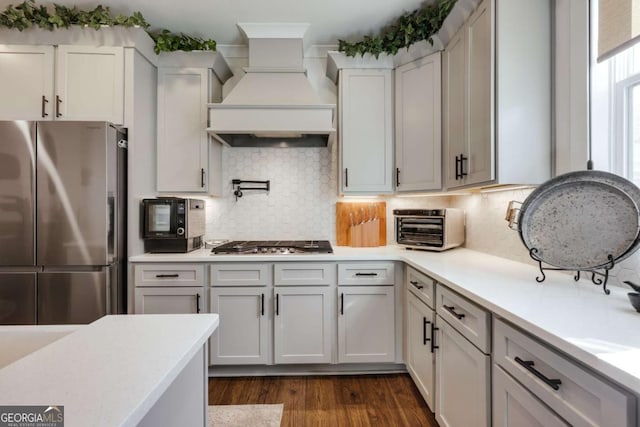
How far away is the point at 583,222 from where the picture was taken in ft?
4.12

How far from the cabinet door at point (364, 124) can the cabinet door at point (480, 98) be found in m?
0.73

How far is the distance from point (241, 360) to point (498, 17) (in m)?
2.66

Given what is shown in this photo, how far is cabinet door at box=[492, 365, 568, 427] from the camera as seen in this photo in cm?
87

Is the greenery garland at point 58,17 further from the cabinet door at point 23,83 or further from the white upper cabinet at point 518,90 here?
the white upper cabinet at point 518,90

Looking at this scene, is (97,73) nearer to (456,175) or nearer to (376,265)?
(376,265)

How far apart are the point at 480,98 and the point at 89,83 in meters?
2.62

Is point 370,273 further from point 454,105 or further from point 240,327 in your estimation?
point 454,105

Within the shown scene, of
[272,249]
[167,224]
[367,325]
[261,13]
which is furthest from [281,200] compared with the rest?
[261,13]

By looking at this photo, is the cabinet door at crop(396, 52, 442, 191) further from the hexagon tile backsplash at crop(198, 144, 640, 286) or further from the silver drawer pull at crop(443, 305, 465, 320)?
the silver drawer pull at crop(443, 305, 465, 320)

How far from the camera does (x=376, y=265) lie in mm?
2238

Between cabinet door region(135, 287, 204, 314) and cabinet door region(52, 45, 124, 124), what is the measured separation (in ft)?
4.13

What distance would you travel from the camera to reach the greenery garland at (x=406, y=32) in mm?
2146

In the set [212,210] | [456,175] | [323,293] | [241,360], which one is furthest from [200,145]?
[456,175]

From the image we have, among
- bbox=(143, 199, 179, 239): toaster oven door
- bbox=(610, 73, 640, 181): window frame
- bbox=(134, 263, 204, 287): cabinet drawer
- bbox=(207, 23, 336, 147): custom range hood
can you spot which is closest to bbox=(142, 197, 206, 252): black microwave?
bbox=(143, 199, 179, 239): toaster oven door
